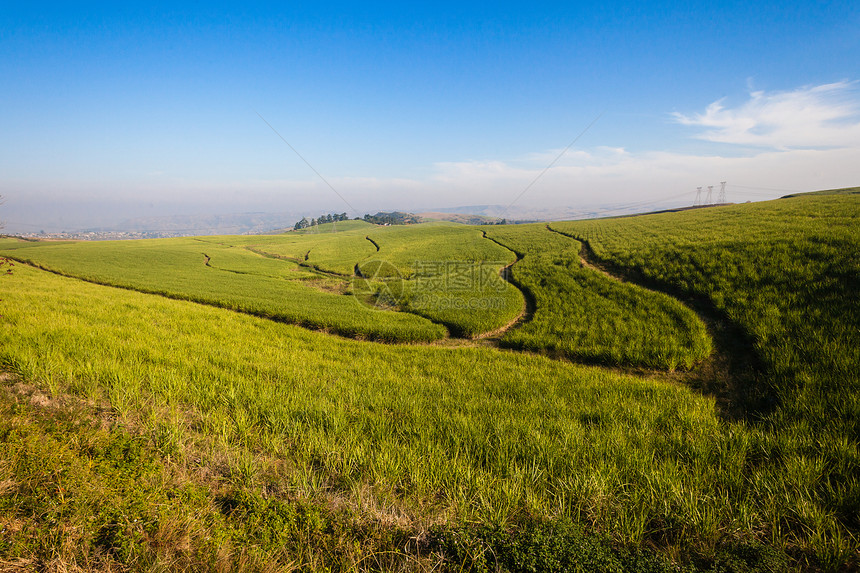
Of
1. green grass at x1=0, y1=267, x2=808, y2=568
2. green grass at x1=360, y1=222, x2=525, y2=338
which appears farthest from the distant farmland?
green grass at x1=360, y1=222, x2=525, y2=338

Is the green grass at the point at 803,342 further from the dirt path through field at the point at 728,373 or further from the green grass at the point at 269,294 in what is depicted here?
the green grass at the point at 269,294

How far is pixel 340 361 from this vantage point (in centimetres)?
843

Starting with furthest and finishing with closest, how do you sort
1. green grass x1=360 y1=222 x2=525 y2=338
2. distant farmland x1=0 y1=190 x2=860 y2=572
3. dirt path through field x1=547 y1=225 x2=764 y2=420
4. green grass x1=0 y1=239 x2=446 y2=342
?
green grass x1=360 y1=222 x2=525 y2=338 < green grass x1=0 y1=239 x2=446 y2=342 < dirt path through field x1=547 y1=225 x2=764 y2=420 < distant farmland x1=0 y1=190 x2=860 y2=572

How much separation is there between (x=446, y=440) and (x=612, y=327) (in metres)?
8.87

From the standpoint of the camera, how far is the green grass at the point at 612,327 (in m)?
8.59

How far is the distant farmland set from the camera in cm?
246

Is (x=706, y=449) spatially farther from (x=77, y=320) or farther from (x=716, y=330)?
(x=77, y=320)

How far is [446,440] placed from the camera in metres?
4.31

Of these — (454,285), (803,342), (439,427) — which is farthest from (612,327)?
(454,285)

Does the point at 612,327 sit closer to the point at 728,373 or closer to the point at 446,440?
the point at 728,373

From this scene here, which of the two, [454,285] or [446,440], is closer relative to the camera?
[446,440]

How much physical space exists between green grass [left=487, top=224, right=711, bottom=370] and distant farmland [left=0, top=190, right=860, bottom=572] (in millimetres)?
102

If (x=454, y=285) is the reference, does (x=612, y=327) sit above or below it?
below

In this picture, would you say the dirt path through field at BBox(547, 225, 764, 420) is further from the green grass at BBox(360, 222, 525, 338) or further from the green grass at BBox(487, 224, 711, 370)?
the green grass at BBox(360, 222, 525, 338)
